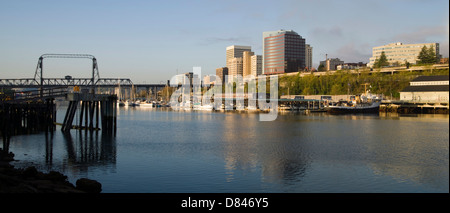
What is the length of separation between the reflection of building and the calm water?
7875cm

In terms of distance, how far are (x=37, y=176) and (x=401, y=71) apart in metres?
157

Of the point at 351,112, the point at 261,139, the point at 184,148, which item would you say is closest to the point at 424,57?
the point at 351,112

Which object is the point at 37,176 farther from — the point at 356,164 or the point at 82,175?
the point at 356,164

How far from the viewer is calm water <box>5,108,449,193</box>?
87.7 feet

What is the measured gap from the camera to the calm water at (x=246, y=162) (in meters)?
26.7

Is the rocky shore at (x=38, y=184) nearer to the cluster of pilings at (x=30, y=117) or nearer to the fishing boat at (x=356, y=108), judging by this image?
the cluster of pilings at (x=30, y=117)

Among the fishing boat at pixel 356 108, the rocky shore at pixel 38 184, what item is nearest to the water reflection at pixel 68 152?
the rocky shore at pixel 38 184

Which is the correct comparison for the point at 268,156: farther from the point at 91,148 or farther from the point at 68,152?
the point at 68,152

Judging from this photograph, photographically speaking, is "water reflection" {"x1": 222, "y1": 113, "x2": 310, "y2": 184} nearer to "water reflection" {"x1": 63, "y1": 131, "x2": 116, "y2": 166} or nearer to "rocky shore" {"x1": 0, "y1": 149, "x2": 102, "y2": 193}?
"rocky shore" {"x1": 0, "y1": 149, "x2": 102, "y2": 193}

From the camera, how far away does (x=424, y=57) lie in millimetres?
176875

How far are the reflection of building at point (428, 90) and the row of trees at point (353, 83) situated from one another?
31.8 ft

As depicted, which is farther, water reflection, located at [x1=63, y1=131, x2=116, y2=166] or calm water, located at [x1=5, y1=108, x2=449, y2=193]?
water reflection, located at [x1=63, y1=131, x2=116, y2=166]

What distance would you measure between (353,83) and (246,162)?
145068 millimetres

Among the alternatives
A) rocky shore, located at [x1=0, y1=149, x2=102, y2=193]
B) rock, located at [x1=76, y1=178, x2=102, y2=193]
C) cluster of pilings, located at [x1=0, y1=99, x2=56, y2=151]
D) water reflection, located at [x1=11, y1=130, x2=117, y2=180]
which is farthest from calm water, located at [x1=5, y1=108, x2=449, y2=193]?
cluster of pilings, located at [x1=0, y1=99, x2=56, y2=151]
